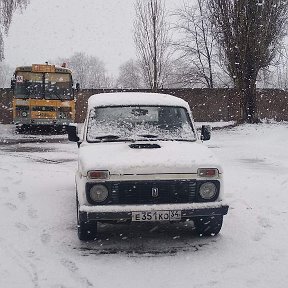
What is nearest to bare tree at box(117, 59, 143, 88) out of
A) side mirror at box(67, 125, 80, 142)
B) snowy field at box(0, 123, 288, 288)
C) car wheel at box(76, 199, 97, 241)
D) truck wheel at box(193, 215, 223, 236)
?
snowy field at box(0, 123, 288, 288)

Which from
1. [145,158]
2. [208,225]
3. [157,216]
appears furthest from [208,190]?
[145,158]

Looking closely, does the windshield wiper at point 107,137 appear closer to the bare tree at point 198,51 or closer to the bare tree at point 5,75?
the bare tree at point 198,51

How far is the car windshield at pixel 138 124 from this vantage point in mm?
6738

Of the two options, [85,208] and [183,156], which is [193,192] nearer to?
[183,156]

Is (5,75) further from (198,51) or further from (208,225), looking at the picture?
(208,225)

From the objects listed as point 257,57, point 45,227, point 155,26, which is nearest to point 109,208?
point 45,227

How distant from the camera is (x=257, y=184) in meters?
9.97

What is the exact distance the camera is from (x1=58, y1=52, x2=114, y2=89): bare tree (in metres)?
122

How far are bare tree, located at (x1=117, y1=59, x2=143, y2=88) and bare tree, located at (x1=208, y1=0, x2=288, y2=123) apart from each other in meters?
64.9

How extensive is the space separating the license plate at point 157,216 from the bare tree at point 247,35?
18.5 meters

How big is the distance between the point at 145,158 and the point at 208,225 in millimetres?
1282

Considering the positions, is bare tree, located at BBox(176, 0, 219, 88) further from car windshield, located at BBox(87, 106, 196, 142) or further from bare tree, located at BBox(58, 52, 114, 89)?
bare tree, located at BBox(58, 52, 114, 89)

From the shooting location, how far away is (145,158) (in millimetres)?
5770

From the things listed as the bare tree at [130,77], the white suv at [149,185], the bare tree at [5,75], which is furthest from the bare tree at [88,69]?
the white suv at [149,185]
